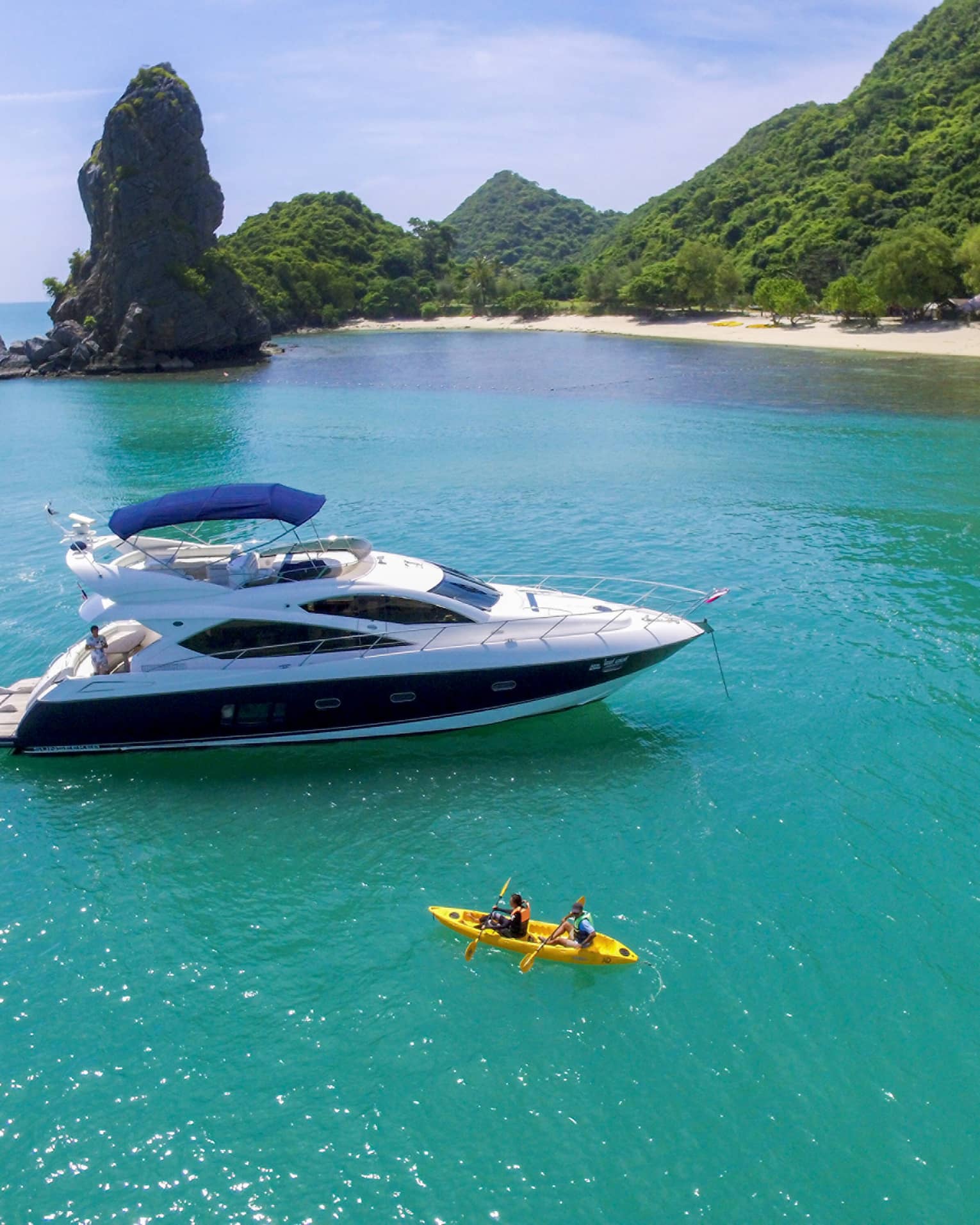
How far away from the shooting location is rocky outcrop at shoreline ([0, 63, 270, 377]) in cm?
9962

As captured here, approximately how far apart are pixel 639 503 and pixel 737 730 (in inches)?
796

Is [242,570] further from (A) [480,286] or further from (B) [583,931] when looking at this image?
(A) [480,286]

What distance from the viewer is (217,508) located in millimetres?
20391

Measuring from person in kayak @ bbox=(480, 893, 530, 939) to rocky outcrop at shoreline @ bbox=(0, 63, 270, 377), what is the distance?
3880 inches

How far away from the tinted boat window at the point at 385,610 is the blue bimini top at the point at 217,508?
2.10 meters

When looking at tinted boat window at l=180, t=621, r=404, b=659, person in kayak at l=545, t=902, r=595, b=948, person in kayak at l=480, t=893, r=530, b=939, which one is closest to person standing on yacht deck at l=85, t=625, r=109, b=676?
tinted boat window at l=180, t=621, r=404, b=659

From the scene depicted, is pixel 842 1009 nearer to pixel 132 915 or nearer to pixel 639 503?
pixel 132 915

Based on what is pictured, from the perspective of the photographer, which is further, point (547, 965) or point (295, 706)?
point (295, 706)

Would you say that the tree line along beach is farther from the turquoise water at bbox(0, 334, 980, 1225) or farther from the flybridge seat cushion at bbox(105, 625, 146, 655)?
the flybridge seat cushion at bbox(105, 625, 146, 655)

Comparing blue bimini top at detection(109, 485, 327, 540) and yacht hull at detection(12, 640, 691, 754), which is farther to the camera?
blue bimini top at detection(109, 485, 327, 540)

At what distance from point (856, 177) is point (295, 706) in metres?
135

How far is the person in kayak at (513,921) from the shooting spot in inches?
560

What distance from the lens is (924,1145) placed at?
11297mm

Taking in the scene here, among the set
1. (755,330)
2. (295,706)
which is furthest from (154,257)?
(295,706)
